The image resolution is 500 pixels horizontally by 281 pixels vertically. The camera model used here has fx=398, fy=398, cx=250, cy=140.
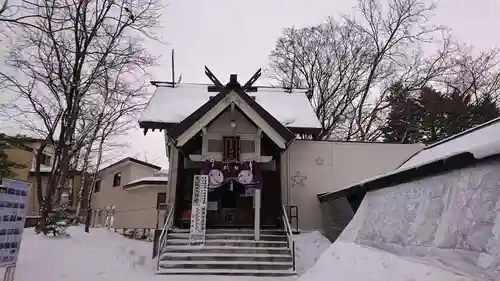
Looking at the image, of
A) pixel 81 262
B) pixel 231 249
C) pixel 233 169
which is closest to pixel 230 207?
pixel 233 169

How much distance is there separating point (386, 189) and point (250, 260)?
15.2 ft

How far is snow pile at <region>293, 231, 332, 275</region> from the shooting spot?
1051 centimetres

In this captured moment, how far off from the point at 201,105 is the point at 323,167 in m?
5.21

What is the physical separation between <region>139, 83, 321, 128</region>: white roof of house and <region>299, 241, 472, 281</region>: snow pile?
A: 7990 millimetres

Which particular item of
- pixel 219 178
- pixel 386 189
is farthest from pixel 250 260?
pixel 386 189

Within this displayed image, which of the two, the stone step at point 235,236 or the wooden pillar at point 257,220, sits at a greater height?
the wooden pillar at point 257,220

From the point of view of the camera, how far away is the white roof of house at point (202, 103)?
14.4 m

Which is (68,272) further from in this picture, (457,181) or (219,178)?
(457,181)

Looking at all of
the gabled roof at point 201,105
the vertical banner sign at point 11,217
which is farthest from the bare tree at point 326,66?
the vertical banner sign at point 11,217

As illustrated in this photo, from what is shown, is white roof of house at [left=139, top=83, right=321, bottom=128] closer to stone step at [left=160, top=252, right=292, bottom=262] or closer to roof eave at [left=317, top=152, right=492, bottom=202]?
stone step at [left=160, top=252, right=292, bottom=262]

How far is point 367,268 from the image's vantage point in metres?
5.56

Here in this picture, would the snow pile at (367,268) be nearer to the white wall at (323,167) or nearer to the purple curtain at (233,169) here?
the purple curtain at (233,169)

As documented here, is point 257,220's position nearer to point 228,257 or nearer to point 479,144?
point 228,257

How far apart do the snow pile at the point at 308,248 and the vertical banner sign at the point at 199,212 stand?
2.70 m
